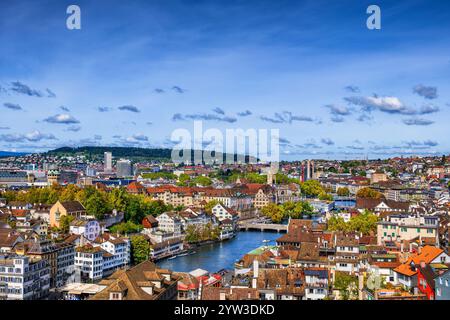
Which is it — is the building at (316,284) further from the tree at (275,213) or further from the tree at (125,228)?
the tree at (275,213)

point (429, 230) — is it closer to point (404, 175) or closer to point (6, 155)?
point (404, 175)

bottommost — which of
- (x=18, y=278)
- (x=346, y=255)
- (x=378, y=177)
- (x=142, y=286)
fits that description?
(x=18, y=278)

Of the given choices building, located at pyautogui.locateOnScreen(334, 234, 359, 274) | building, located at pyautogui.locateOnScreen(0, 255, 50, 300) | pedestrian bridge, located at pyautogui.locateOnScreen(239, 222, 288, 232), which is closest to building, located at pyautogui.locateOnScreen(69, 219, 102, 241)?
building, located at pyautogui.locateOnScreen(0, 255, 50, 300)

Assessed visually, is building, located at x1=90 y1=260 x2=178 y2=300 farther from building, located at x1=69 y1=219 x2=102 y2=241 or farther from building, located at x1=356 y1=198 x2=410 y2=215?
building, located at x1=356 y1=198 x2=410 y2=215

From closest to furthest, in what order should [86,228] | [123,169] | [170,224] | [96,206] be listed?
[86,228]
[96,206]
[170,224]
[123,169]

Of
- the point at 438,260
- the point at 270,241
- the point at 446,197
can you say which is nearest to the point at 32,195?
the point at 270,241

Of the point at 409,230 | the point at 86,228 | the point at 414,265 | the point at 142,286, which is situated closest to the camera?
the point at 142,286

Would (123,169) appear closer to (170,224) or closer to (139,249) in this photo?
(170,224)

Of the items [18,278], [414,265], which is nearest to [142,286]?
[18,278]
